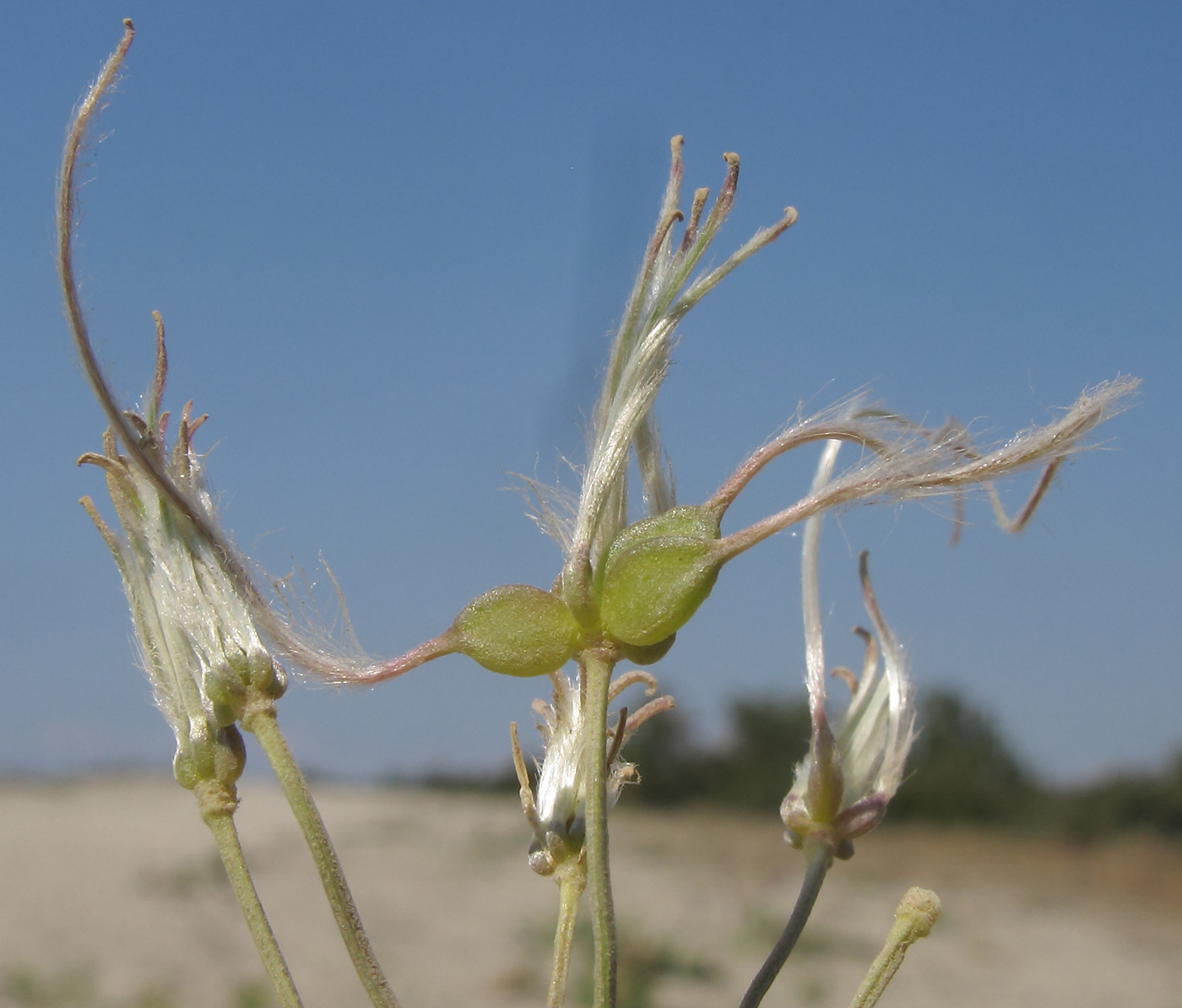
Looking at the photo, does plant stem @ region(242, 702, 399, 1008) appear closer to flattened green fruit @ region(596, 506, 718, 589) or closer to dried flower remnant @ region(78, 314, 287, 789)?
dried flower remnant @ region(78, 314, 287, 789)

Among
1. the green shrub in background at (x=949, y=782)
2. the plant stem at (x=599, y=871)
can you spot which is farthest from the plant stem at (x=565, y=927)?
the green shrub in background at (x=949, y=782)

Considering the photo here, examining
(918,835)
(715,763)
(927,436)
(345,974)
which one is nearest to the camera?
(927,436)

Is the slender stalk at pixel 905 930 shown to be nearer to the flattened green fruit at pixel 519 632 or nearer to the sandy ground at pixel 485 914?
the flattened green fruit at pixel 519 632

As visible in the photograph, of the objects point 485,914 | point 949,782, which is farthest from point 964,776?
point 485,914

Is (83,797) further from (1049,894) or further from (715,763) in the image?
(1049,894)

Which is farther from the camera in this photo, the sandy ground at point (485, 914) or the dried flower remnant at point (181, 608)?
the sandy ground at point (485, 914)

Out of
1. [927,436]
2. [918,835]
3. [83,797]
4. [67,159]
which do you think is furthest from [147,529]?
[918,835]
